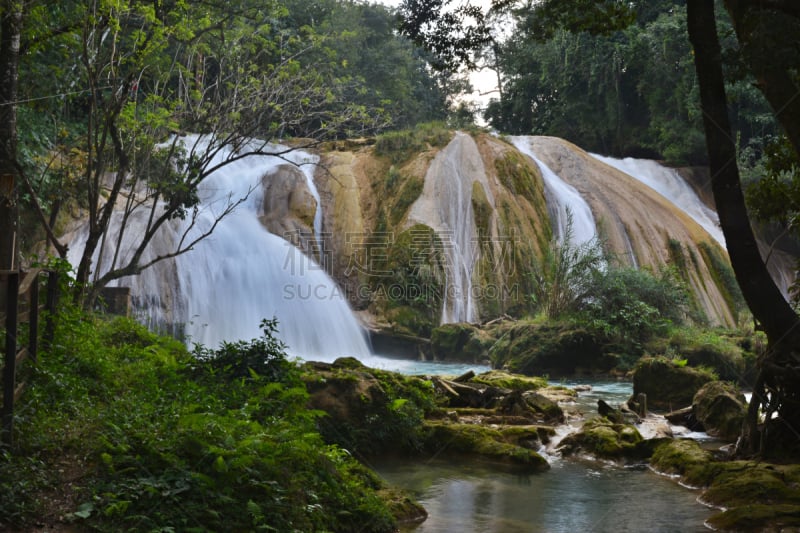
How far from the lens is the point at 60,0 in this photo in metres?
12.9

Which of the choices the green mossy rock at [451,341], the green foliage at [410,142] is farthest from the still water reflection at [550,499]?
the green foliage at [410,142]

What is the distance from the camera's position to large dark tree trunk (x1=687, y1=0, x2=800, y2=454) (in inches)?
319

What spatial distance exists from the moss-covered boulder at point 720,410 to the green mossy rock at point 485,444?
114 inches

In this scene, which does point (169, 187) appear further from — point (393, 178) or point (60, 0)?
point (393, 178)

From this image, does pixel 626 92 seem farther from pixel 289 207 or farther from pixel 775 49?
Result: pixel 775 49

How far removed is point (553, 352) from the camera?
19.0 metres

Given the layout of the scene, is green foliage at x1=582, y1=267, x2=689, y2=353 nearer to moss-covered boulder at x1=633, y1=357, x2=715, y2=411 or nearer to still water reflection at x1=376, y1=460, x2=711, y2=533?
moss-covered boulder at x1=633, y1=357, x2=715, y2=411

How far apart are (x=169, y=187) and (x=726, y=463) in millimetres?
9559

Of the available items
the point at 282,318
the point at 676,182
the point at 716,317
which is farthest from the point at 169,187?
the point at 676,182

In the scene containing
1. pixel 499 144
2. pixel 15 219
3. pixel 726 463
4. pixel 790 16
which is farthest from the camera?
pixel 499 144

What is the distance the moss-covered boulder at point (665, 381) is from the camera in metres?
13.8

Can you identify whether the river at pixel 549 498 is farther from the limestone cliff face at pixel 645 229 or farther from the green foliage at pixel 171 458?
the limestone cliff face at pixel 645 229

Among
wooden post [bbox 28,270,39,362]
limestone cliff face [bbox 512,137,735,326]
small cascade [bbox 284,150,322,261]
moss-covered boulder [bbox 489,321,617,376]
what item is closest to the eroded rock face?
small cascade [bbox 284,150,322,261]

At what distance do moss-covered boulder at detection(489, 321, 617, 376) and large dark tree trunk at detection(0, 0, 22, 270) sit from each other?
12371 mm
